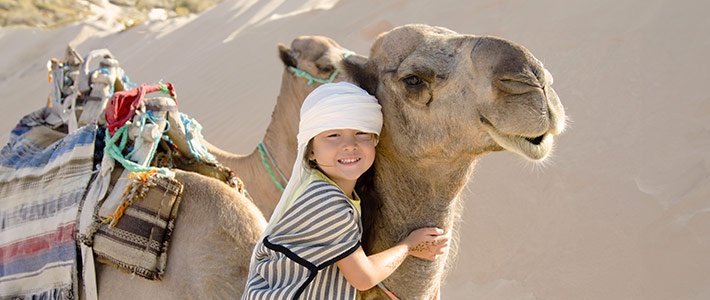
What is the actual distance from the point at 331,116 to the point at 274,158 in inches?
98.8

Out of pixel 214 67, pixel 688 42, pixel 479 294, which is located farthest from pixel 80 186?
pixel 214 67

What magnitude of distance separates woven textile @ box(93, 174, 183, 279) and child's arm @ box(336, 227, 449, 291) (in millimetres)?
981

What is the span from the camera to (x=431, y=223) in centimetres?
189

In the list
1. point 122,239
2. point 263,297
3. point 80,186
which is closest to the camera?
point 263,297

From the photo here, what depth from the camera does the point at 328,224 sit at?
1610 millimetres

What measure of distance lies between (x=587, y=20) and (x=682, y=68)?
1517 mm

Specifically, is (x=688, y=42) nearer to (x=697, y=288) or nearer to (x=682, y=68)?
(x=682, y=68)

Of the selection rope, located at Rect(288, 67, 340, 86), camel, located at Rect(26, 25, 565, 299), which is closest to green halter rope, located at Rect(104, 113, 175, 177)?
camel, located at Rect(26, 25, 565, 299)

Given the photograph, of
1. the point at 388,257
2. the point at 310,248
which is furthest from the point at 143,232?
the point at 388,257

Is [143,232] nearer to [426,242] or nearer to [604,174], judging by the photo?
[426,242]

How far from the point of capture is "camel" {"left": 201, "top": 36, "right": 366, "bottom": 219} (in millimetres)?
4062

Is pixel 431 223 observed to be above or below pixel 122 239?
above

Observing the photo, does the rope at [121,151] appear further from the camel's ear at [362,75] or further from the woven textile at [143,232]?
the camel's ear at [362,75]

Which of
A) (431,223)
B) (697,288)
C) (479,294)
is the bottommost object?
(479,294)
